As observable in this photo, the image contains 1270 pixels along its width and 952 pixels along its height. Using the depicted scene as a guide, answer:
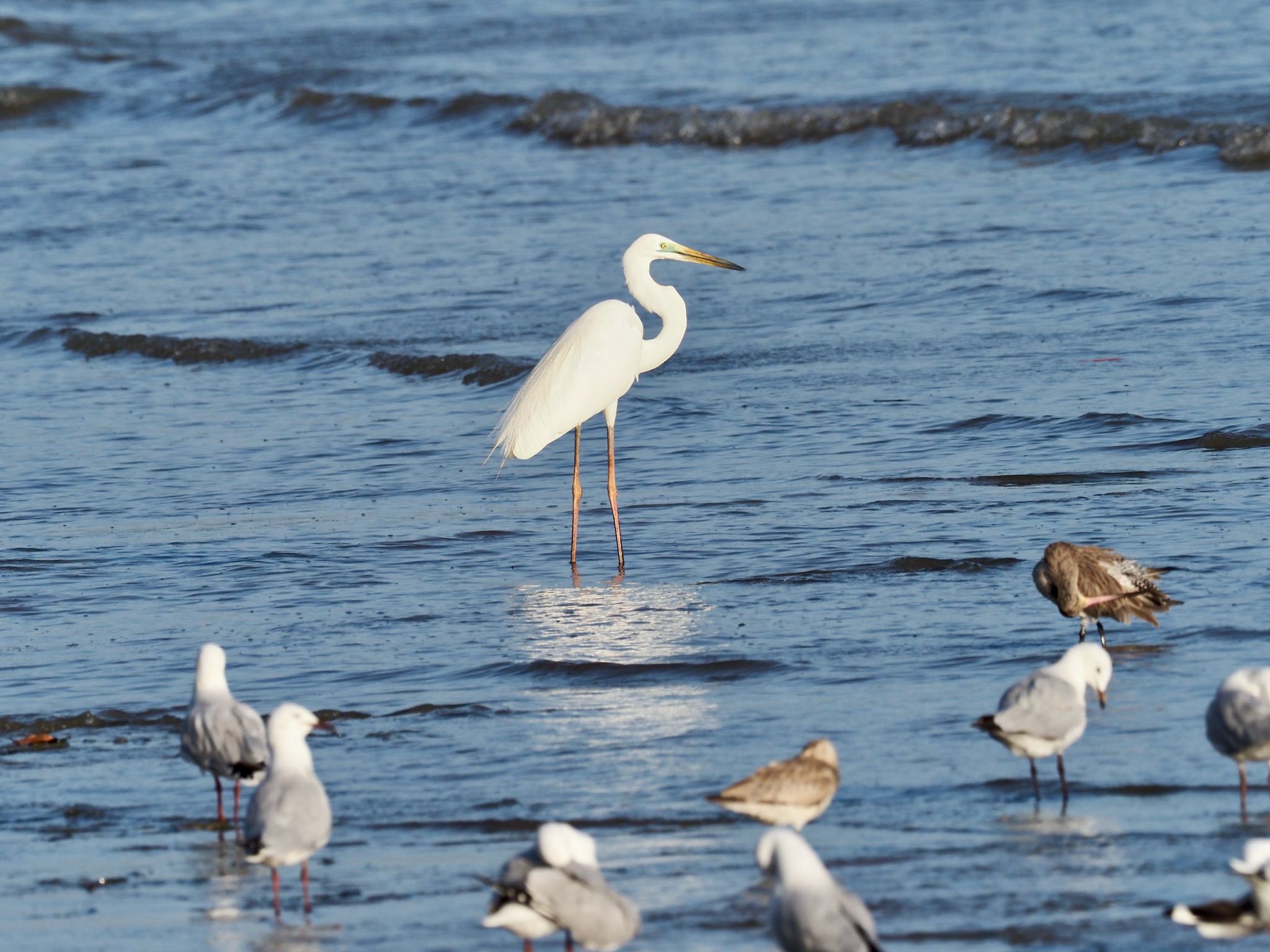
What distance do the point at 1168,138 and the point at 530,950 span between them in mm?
16013

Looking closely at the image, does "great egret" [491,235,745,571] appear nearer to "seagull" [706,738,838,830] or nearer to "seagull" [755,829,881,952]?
"seagull" [706,738,838,830]

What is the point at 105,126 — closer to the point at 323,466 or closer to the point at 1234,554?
the point at 323,466

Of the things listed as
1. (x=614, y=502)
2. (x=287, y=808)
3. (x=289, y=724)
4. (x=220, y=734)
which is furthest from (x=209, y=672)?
(x=614, y=502)

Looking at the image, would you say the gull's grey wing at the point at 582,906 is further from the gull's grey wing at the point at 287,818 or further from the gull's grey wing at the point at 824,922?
the gull's grey wing at the point at 287,818

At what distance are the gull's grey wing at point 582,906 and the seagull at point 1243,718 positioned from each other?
6.12 feet

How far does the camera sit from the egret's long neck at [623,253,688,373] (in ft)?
35.2

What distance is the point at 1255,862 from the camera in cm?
432

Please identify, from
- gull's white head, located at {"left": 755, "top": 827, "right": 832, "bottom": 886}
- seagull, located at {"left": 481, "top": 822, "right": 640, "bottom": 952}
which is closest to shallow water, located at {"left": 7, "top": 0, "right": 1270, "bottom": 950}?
seagull, located at {"left": 481, "top": 822, "right": 640, "bottom": 952}

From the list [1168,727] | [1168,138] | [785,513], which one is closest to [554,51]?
[1168,138]

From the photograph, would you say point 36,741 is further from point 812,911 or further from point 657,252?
point 657,252

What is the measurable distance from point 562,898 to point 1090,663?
2.16 m

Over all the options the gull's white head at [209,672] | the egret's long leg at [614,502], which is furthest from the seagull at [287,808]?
the egret's long leg at [614,502]

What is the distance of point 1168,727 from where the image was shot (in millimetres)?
6113

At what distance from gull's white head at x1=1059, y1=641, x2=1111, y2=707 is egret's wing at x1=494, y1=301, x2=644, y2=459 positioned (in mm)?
4663
